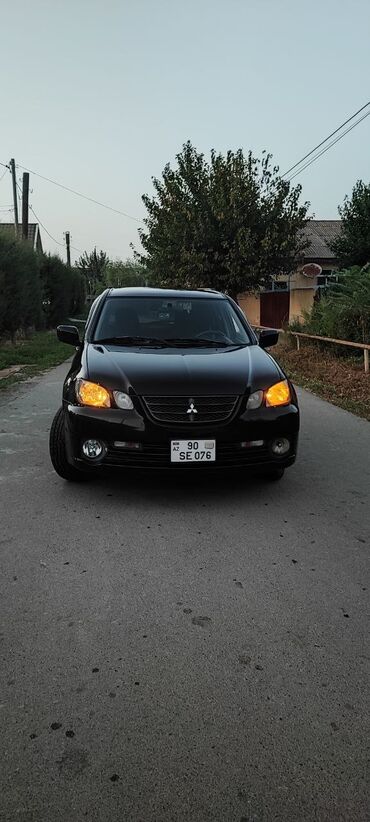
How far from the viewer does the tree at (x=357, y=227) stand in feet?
76.6

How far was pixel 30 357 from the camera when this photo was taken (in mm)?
15117

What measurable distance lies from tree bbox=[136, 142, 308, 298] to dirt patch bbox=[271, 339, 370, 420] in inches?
323

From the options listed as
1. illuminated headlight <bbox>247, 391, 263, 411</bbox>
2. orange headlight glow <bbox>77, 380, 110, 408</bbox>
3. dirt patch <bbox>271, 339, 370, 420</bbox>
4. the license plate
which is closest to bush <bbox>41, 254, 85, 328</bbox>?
dirt patch <bbox>271, 339, 370, 420</bbox>

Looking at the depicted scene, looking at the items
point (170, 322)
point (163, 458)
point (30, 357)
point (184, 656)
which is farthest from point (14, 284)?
point (184, 656)

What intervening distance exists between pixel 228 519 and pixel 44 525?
1.17 meters

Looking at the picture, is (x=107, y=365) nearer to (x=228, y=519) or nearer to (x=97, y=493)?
(x=97, y=493)

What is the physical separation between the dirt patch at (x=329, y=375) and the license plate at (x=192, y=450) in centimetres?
418

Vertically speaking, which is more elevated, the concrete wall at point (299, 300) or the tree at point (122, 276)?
the tree at point (122, 276)

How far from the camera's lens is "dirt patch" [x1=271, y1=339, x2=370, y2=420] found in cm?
878

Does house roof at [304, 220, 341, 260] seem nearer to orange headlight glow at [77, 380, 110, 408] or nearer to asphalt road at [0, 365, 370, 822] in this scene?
orange headlight glow at [77, 380, 110, 408]

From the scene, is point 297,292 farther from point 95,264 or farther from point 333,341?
point 95,264

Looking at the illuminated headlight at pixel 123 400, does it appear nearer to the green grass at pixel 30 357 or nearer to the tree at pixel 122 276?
the green grass at pixel 30 357

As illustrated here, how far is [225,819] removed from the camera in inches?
63.3

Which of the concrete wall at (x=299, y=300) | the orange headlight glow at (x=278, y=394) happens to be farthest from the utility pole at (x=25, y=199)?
the orange headlight glow at (x=278, y=394)
